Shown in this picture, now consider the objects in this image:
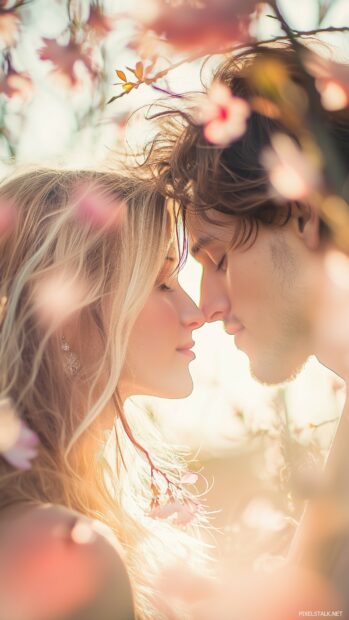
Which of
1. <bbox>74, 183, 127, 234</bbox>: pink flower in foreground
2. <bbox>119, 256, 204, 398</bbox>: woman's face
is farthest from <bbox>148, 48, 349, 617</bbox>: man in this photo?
<bbox>119, 256, 204, 398</bbox>: woman's face

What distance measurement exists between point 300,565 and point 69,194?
1.65 meters

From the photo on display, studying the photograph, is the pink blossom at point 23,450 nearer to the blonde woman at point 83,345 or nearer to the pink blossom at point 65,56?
the blonde woman at point 83,345

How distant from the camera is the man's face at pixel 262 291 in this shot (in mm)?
3480

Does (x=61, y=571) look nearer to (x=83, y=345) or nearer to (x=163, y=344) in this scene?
(x=83, y=345)

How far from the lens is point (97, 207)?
2904mm

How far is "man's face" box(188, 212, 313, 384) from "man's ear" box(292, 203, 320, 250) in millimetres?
25

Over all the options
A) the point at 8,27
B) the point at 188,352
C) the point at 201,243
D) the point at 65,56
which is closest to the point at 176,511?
the point at 188,352

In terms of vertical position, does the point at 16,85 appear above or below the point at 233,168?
above

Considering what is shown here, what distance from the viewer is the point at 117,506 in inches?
119

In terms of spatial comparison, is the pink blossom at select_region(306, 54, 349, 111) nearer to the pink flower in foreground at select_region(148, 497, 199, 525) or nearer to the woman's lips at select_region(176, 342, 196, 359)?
the woman's lips at select_region(176, 342, 196, 359)

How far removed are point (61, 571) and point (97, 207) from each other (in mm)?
1355

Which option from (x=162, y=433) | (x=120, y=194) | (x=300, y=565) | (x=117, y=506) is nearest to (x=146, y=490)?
(x=162, y=433)

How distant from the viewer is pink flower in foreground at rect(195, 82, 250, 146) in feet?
11.7

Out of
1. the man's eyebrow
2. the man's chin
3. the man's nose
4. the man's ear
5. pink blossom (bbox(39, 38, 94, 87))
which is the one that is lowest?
the man's chin
